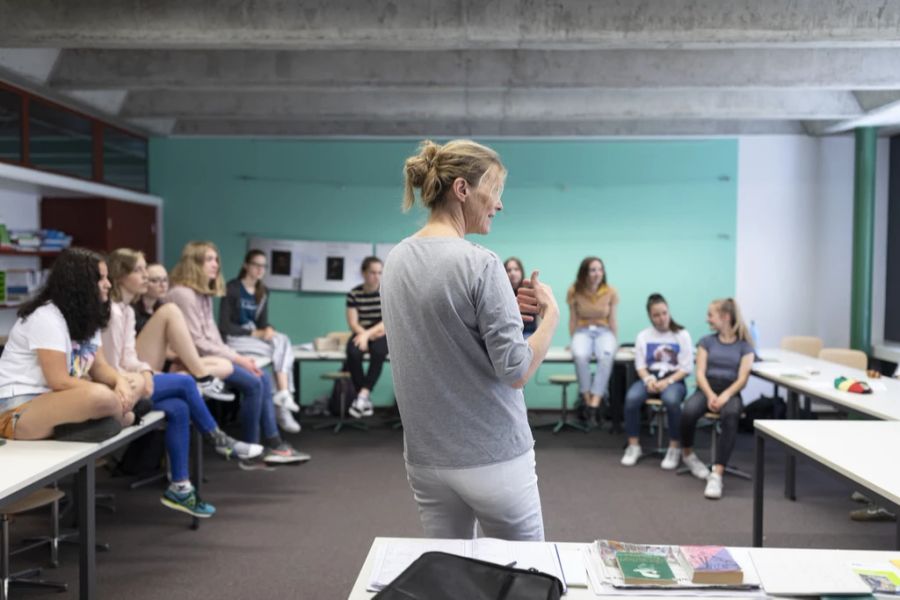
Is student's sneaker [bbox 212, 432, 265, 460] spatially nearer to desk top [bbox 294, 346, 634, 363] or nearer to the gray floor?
the gray floor

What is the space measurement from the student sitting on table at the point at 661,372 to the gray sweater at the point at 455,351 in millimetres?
4081

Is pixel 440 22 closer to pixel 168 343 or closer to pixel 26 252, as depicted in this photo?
pixel 168 343

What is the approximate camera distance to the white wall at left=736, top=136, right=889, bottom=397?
7.49 meters

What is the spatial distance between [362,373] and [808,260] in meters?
Answer: 4.49

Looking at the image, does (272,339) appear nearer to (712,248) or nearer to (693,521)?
(693,521)

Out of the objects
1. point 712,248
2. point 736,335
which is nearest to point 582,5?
point 736,335

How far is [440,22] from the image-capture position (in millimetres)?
4062

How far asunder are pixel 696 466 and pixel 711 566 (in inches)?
149

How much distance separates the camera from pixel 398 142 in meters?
7.71

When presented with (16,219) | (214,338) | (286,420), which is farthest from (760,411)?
(16,219)

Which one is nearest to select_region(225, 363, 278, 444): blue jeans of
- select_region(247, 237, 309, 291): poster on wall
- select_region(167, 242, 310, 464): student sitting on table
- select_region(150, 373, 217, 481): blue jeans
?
select_region(167, 242, 310, 464): student sitting on table

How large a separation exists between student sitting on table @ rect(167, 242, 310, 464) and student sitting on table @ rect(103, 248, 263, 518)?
62cm

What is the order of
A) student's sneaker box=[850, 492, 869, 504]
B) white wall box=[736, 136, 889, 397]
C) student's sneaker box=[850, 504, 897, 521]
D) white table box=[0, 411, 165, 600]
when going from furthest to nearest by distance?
white wall box=[736, 136, 889, 397] → student's sneaker box=[850, 492, 869, 504] → student's sneaker box=[850, 504, 897, 521] → white table box=[0, 411, 165, 600]

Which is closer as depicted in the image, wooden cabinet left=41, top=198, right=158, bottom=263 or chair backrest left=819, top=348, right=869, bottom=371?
chair backrest left=819, top=348, right=869, bottom=371
